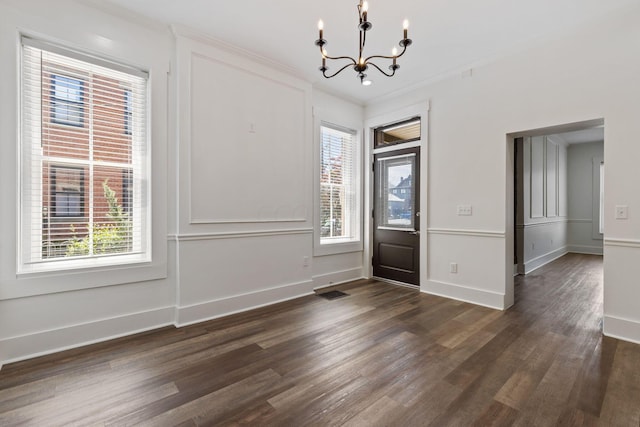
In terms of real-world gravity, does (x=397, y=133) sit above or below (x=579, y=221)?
above

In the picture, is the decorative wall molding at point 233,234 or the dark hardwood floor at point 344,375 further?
the decorative wall molding at point 233,234

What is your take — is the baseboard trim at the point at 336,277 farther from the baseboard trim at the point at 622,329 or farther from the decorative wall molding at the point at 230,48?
the baseboard trim at the point at 622,329

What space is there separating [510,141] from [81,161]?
14.6 feet

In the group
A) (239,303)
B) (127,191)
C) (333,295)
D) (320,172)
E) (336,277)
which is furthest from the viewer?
(336,277)

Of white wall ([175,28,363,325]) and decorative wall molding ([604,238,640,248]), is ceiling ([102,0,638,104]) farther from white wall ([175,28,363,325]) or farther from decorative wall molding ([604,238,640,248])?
decorative wall molding ([604,238,640,248])

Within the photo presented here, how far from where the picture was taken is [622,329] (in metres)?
2.65

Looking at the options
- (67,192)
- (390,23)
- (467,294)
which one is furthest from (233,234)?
(467,294)

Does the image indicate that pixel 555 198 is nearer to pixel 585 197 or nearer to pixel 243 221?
pixel 585 197

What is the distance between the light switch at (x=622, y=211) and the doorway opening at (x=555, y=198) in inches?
76.2

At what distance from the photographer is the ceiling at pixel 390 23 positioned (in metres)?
2.58

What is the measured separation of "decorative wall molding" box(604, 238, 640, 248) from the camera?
2.60 metres

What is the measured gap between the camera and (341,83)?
4.18m

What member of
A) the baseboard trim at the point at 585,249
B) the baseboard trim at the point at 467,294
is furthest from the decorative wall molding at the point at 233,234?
the baseboard trim at the point at 585,249

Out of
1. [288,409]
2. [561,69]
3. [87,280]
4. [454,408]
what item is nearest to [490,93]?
[561,69]
